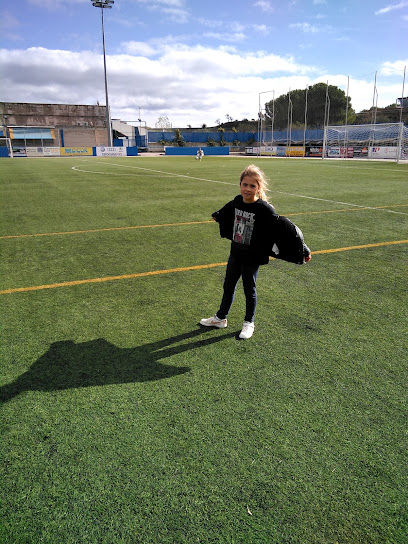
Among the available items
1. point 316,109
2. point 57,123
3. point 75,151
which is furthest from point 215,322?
point 316,109

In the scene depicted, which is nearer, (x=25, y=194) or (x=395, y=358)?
(x=395, y=358)

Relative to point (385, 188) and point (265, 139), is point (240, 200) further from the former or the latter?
point (265, 139)

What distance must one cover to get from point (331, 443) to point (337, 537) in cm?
60

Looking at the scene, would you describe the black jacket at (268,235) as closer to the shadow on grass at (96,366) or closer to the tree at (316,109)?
the shadow on grass at (96,366)

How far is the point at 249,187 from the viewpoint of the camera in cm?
351

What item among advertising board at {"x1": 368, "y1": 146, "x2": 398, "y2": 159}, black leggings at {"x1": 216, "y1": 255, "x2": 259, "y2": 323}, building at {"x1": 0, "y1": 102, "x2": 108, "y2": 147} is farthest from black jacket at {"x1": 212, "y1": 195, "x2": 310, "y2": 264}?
building at {"x1": 0, "y1": 102, "x2": 108, "y2": 147}

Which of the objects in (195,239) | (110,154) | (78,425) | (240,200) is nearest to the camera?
(78,425)

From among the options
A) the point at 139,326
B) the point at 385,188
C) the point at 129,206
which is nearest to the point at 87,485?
the point at 139,326

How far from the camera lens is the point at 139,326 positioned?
12.9ft

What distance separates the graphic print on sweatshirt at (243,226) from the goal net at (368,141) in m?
36.0

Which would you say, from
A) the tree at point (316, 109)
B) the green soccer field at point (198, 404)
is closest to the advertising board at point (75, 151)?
the tree at point (316, 109)

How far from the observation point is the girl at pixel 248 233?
3.52m

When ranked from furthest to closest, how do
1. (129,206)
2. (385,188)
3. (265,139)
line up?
(265,139) → (385,188) → (129,206)

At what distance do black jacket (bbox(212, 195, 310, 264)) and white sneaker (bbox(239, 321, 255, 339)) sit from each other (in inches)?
22.6
